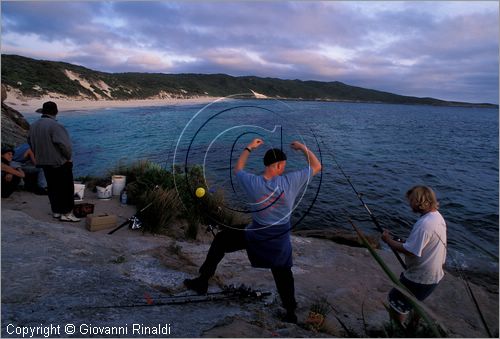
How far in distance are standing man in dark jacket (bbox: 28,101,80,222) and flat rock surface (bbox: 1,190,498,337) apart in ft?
2.39

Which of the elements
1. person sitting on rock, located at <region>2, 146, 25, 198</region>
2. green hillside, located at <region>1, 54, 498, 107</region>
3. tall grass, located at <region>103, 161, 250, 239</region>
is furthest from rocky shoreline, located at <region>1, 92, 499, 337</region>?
green hillside, located at <region>1, 54, 498, 107</region>

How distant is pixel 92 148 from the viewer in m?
21.0

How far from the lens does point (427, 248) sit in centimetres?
386

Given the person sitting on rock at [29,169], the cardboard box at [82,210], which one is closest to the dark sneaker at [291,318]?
the cardboard box at [82,210]

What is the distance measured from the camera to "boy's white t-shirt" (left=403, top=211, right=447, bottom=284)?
3777 millimetres

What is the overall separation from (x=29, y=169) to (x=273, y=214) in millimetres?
7688

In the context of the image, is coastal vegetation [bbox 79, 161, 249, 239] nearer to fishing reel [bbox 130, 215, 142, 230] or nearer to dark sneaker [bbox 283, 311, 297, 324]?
fishing reel [bbox 130, 215, 142, 230]

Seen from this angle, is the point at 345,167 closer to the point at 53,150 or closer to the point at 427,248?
the point at 53,150

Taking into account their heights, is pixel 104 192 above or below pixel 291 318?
below

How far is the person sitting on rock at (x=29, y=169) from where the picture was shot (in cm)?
899

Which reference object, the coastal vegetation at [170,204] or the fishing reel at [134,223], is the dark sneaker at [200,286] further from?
the fishing reel at [134,223]

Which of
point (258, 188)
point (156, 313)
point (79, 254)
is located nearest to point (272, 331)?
point (156, 313)

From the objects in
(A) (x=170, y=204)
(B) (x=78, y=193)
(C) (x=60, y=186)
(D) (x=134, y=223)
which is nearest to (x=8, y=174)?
(B) (x=78, y=193)

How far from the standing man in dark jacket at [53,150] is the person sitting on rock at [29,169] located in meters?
2.22
